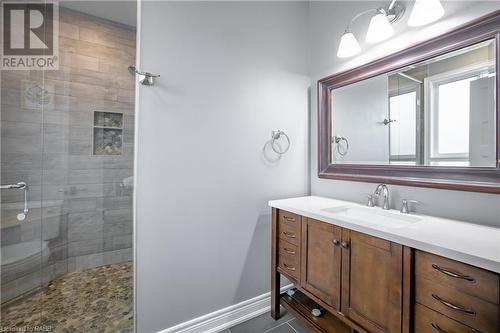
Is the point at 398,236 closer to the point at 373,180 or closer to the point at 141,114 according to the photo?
the point at 373,180

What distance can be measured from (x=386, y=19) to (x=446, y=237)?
1.34 m

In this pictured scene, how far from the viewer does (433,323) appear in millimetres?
820

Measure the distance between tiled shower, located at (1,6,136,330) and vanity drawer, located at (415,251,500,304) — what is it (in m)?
1.51

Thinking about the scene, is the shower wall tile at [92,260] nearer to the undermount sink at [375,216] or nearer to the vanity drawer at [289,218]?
the vanity drawer at [289,218]

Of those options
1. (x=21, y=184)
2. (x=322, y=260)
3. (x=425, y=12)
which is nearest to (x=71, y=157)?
(x=21, y=184)

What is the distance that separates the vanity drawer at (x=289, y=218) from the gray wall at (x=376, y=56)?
54 centimetres

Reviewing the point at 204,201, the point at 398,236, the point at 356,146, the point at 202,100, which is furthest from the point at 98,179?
the point at 356,146

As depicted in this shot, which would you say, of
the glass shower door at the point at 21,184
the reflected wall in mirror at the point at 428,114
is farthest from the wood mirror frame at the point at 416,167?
the glass shower door at the point at 21,184

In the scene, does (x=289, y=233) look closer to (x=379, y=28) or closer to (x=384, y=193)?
(x=384, y=193)

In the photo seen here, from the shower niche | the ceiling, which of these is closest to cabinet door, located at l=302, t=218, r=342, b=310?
the shower niche

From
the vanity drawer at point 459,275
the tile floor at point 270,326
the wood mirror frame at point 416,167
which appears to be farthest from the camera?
the tile floor at point 270,326

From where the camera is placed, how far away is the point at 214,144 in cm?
153

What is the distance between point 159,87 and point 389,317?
1.70 m

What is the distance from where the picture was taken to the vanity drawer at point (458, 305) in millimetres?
695
